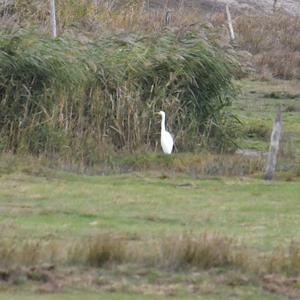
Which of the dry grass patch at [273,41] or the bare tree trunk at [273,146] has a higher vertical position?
the dry grass patch at [273,41]

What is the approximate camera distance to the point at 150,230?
1178 cm

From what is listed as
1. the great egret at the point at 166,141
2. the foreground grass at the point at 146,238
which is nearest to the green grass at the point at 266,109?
the great egret at the point at 166,141

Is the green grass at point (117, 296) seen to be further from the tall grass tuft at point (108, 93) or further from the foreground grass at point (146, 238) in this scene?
the tall grass tuft at point (108, 93)

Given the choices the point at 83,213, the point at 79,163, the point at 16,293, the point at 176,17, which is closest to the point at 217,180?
the point at 79,163

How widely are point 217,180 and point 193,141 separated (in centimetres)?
440

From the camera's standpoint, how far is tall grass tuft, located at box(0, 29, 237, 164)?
19.1 metres

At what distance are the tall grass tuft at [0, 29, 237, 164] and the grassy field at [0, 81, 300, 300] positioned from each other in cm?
124

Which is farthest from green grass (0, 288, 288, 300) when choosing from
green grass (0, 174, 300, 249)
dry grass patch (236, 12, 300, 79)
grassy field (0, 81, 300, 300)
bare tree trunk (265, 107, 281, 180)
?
dry grass patch (236, 12, 300, 79)

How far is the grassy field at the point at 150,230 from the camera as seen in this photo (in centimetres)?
914

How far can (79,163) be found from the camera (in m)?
18.1

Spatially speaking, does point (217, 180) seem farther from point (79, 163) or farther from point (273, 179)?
point (79, 163)

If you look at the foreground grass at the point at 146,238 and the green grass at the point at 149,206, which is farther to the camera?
the green grass at the point at 149,206

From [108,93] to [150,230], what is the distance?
907 cm

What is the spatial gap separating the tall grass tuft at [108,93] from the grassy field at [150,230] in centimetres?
124
